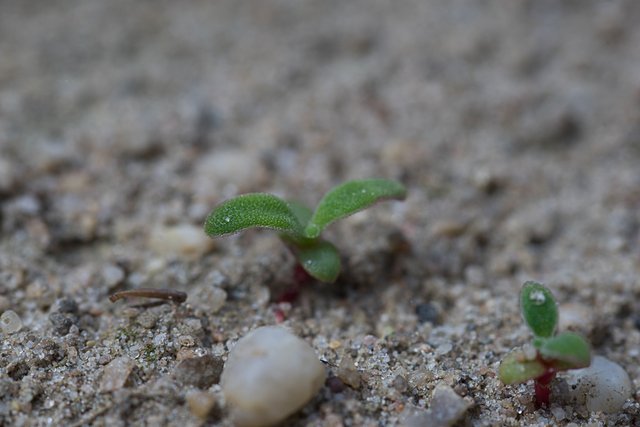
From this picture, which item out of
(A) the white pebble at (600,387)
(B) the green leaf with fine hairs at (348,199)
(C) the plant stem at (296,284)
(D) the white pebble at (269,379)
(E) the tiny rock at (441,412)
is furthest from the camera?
(C) the plant stem at (296,284)

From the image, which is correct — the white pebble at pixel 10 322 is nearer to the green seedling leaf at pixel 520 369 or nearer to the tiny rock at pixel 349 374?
the tiny rock at pixel 349 374

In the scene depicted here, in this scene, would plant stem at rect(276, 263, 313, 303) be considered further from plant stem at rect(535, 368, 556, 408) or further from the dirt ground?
plant stem at rect(535, 368, 556, 408)

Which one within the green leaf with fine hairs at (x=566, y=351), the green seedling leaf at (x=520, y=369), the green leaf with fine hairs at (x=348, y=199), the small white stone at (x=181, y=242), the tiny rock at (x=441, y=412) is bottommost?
the tiny rock at (x=441, y=412)

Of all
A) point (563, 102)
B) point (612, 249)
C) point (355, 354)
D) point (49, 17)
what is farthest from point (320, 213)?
point (49, 17)

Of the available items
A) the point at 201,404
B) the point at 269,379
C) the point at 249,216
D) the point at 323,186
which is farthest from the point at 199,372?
the point at 323,186

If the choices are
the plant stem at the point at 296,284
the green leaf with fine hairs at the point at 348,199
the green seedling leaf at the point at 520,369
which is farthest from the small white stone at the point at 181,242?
the green seedling leaf at the point at 520,369

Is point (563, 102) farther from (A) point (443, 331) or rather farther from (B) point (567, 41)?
(A) point (443, 331)
